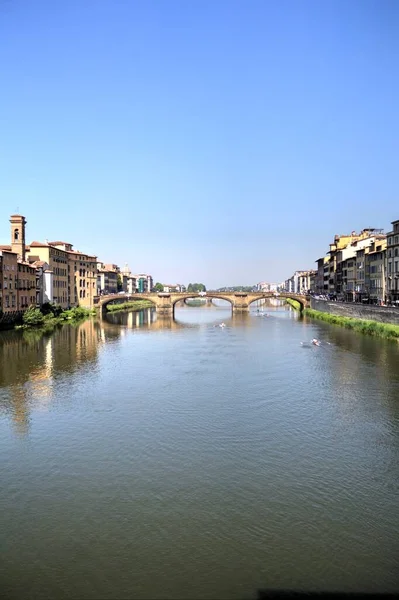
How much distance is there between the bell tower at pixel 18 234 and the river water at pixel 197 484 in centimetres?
4360

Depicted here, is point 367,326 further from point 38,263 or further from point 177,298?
point 177,298

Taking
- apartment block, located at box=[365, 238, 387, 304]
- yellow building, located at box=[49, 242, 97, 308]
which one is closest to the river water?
apartment block, located at box=[365, 238, 387, 304]

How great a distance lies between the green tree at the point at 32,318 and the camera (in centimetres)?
6431

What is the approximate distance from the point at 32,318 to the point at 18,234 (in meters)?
15.3

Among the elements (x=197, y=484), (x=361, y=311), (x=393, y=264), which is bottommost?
(x=197, y=484)

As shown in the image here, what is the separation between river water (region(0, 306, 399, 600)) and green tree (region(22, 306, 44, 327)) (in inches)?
1240

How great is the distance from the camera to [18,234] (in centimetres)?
7356

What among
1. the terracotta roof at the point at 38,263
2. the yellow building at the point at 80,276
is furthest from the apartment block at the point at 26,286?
the yellow building at the point at 80,276

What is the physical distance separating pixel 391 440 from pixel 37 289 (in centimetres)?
6396

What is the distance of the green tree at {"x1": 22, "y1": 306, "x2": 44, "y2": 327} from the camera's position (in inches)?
2532

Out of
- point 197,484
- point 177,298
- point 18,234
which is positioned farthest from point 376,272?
point 197,484

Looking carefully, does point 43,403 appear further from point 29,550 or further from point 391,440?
point 391,440

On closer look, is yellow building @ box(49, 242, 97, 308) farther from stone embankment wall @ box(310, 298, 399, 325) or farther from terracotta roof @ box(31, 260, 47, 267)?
stone embankment wall @ box(310, 298, 399, 325)

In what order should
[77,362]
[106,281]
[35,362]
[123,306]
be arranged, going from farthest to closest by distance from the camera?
[106,281] → [123,306] → [77,362] → [35,362]
